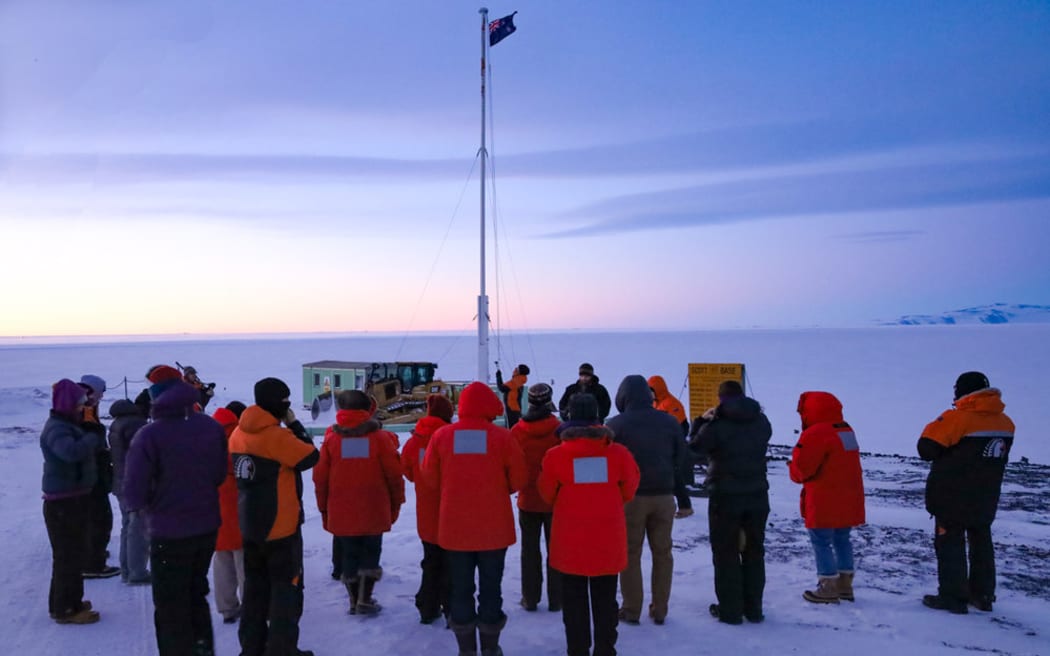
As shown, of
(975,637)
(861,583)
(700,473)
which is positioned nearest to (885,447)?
(700,473)

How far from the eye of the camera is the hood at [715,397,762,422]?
4.86 m

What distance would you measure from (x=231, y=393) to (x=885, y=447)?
20.8 meters

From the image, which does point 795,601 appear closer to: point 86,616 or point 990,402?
point 990,402

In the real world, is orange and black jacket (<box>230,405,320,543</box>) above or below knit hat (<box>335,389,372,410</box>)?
below

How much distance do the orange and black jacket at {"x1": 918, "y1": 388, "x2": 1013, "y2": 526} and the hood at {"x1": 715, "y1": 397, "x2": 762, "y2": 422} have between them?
4.19ft

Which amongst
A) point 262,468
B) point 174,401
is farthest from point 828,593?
point 174,401

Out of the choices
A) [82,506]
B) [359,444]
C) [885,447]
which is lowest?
[885,447]

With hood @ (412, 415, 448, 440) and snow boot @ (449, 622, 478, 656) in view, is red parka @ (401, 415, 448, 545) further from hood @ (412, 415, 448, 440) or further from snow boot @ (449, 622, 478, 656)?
snow boot @ (449, 622, 478, 656)

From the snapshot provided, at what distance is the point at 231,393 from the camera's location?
2500cm

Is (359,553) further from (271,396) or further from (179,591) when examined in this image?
(271,396)

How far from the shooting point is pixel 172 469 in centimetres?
378

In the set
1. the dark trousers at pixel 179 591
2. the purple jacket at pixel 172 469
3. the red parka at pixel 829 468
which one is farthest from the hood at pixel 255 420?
the red parka at pixel 829 468

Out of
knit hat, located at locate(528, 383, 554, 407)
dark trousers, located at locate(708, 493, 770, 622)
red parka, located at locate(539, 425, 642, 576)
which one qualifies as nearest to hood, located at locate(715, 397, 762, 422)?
dark trousers, located at locate(708, 493, 770, 622)

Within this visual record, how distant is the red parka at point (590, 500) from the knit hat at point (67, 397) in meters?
3.34
